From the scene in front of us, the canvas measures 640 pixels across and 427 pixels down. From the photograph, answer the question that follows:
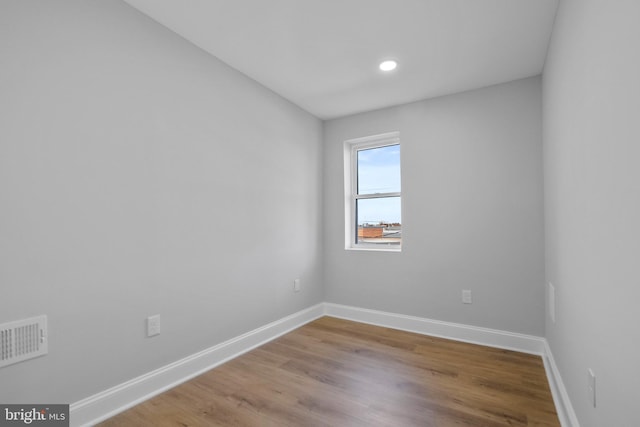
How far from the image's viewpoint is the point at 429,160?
10.6 feet

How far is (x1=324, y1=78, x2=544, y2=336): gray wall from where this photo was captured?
2.75m

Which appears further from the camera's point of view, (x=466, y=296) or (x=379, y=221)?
(x=379, y=221)

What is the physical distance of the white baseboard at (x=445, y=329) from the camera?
2723mm

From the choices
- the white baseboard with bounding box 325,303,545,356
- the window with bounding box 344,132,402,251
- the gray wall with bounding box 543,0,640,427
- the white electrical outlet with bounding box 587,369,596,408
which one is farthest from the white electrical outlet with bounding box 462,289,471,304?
the white electrical outlet with bounding box 587,369,596,408

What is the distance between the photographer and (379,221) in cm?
373

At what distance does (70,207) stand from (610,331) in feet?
8.03

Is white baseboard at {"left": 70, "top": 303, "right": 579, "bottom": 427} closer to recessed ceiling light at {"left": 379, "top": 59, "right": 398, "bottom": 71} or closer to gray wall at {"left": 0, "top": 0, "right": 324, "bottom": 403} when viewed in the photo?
gray wall at {"left": 0, "top": 0, "right": 324, "bottom": 403}

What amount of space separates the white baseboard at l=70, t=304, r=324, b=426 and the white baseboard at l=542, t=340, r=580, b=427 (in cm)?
220

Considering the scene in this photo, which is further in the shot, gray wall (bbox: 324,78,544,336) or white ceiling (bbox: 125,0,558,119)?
gray wall (bbox: 324,78,544,336)

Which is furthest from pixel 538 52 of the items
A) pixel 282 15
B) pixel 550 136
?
pixel 282 15

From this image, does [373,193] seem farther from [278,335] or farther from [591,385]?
[591,385]

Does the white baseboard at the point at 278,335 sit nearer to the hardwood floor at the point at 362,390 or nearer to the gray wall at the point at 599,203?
the hardwood floor at the point at 362,390

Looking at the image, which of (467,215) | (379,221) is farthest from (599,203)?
(379,221)
